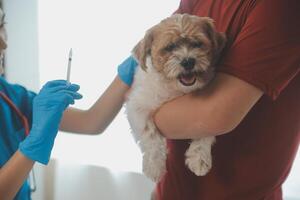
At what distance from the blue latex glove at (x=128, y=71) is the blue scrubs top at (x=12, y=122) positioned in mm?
387

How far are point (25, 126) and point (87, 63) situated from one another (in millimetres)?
813

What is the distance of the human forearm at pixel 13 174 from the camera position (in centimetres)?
121

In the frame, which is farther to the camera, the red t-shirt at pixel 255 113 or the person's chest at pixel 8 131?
the person's chest at pixel 8 131

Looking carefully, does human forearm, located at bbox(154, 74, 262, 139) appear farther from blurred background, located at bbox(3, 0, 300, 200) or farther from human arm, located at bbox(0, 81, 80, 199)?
blurred background, located at bbox(3, 0, 300, 200)

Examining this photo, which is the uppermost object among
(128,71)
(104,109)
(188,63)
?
(188,63)

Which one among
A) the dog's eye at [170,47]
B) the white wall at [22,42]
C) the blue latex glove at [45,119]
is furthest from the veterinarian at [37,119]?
the white wall at [22,42]

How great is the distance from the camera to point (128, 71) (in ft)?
4.67

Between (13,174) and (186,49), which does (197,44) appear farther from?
(13,174)

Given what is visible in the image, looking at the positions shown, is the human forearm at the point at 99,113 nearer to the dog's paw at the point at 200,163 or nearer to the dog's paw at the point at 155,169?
the dog's paw at the point at 155,169

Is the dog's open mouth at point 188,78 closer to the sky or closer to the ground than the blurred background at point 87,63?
closer to the sky

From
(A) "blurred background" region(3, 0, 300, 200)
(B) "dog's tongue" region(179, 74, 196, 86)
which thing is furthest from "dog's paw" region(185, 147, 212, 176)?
(A) "blurred background" region(3, 0, 300, 200)

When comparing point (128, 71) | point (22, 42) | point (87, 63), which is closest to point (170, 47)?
point (128, 71)

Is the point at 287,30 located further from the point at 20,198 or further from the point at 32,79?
the point at 32,79

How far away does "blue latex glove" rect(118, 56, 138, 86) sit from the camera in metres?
1.42
